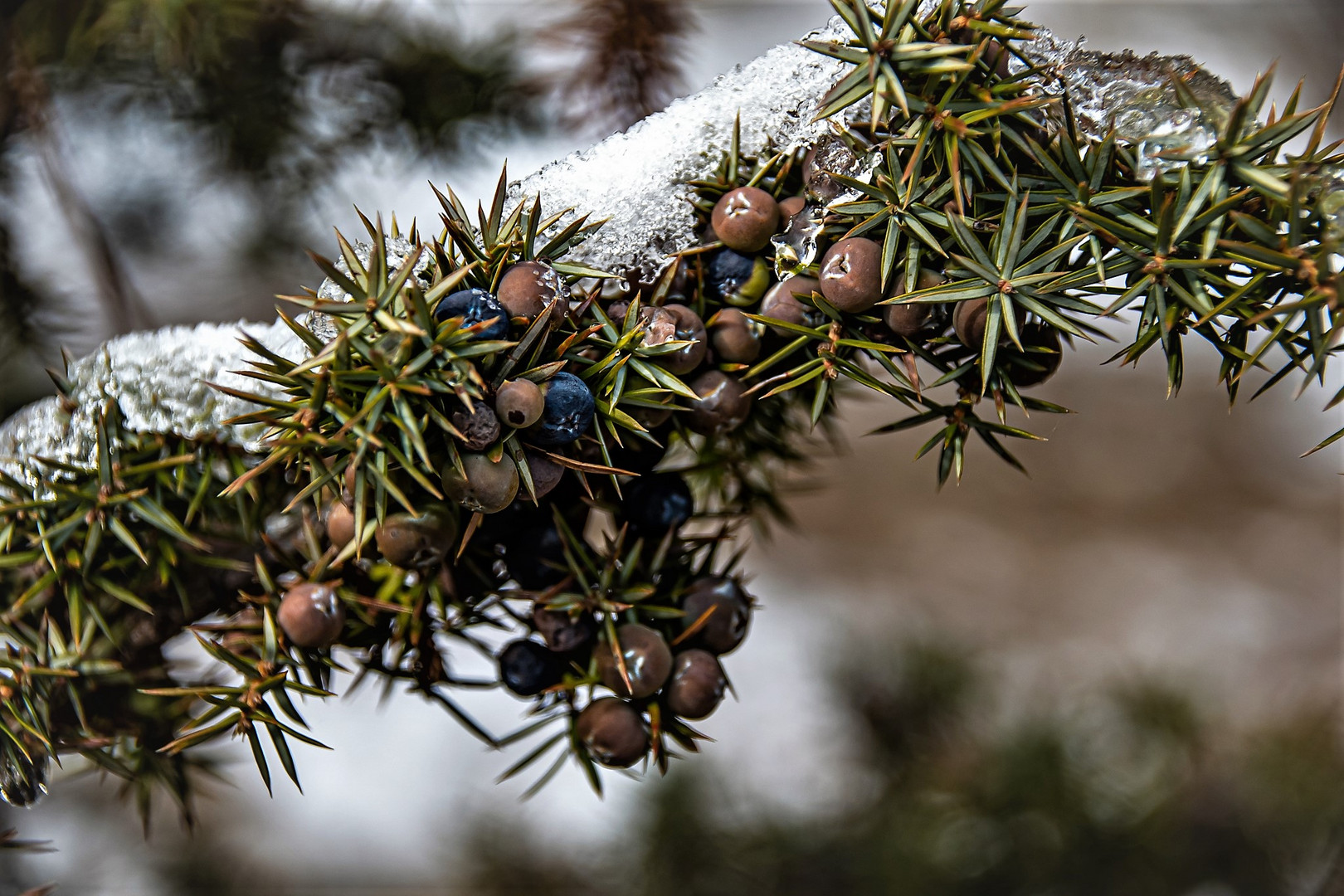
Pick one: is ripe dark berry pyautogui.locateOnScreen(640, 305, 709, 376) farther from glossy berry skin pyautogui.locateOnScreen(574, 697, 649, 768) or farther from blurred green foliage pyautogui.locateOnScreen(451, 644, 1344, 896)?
blurred green foliage pyautogui.locateOnScreen(451, 644, 1344, 896)

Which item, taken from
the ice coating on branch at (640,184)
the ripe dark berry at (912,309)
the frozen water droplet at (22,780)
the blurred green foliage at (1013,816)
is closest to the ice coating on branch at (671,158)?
the ice coating on branch at (640,184)

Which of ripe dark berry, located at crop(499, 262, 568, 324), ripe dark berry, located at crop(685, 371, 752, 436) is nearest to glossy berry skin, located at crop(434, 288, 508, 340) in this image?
ripe dark berry, located at crop(499, 262, 568, 324)

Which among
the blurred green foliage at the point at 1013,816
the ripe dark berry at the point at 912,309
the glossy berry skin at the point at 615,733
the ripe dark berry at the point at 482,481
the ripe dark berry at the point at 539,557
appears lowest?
the blurred green foliage at the point at 1013,816

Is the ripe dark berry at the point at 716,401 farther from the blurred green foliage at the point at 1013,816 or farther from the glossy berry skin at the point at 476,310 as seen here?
the blurred green foliage at the point at 1013,816

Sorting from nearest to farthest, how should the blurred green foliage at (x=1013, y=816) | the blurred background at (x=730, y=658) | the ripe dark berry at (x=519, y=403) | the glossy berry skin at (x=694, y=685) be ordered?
1. the ripe dark berry at (x=519, y=403)
2. the glossy berry skin at (x=694, y=685)
3. the blurred background at (x=730, y=658)
4. the blurred green foliage at (x=1013, y=816)

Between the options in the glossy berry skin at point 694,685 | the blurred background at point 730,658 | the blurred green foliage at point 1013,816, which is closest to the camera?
the glossy berry skin at point 694,685
